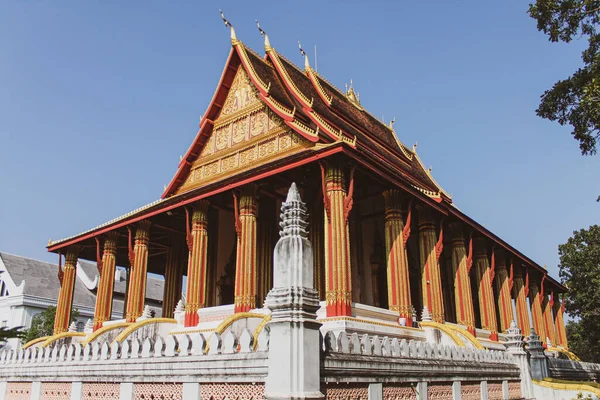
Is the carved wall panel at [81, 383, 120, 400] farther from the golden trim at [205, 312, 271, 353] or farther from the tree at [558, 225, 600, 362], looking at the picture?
the tree at [558, 225, 600, 362]

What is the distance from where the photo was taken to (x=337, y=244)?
1312cm

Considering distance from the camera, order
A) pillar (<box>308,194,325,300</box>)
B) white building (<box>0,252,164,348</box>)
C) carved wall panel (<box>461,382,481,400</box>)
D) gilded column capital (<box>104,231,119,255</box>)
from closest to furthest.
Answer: carved wall panel (<box>461,382,481,400</box>) → pillar (<box>308,194,325,300</box>) → gilded column capital (<box>104,231,119,255</box>) → white building (<box>0,252,164,348</box>)

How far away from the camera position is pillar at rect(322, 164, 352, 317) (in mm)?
12469

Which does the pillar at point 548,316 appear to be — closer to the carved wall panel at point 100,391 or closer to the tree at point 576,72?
the tree at point 576,72

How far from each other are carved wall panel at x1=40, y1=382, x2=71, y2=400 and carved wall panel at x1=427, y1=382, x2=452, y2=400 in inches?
213

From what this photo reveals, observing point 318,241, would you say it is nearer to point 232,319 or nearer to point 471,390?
point 232,319

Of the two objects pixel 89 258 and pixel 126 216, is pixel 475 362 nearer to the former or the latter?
pixel 126 216

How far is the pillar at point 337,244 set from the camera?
1247 centimetres

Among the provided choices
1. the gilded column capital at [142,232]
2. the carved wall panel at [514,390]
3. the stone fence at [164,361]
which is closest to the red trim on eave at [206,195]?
the gilded column capital at [142,232]

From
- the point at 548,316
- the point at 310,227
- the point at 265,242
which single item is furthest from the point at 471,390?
the point at 548,316

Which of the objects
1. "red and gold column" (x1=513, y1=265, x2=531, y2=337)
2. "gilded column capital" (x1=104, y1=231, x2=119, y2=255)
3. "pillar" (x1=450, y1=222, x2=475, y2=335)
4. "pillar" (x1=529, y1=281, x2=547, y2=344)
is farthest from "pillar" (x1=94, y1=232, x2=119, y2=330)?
"pillar" (x1=529, y1=281, x2=547, y2=344)

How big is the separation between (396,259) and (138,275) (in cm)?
909

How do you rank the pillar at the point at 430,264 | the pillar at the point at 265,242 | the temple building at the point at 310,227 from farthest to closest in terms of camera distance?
the pillar at the point at 265,242
the pillar at the point at 430,264
the temple building at the point at 310,227

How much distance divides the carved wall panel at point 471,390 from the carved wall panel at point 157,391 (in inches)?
193
